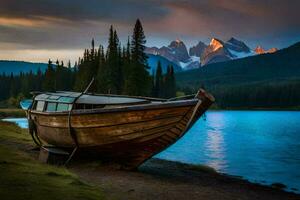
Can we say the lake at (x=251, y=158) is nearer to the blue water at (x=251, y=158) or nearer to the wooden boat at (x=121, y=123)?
the blue water at (x=251, y=158)

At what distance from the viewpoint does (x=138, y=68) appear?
8262cm

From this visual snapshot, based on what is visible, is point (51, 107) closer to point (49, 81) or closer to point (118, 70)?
point (118, 70)

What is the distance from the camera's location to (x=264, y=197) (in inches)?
787

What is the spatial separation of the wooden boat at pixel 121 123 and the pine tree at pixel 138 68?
57476 mm

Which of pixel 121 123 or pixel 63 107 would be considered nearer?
pixel 121 123

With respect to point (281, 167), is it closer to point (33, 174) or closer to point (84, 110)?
point (84, 110)

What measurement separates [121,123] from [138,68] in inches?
2479

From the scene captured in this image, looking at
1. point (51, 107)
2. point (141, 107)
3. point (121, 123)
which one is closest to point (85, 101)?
point (51, 107)

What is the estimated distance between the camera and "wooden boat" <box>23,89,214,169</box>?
19.3 metres

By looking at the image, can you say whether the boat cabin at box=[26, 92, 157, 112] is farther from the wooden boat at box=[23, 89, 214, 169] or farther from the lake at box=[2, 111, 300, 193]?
the lake at box=[2, 111, 300, 193]

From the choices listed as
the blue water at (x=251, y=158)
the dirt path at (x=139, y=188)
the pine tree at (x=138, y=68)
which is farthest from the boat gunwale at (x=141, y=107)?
the pine tree at (x=138, y=68)

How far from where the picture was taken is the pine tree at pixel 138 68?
8119cm

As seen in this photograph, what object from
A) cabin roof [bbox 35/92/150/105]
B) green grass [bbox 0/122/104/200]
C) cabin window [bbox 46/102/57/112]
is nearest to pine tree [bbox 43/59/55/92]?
cabin window [bbox 46/102/57/112]

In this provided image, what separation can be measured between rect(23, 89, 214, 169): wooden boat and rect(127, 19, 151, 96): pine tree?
57.5 m
